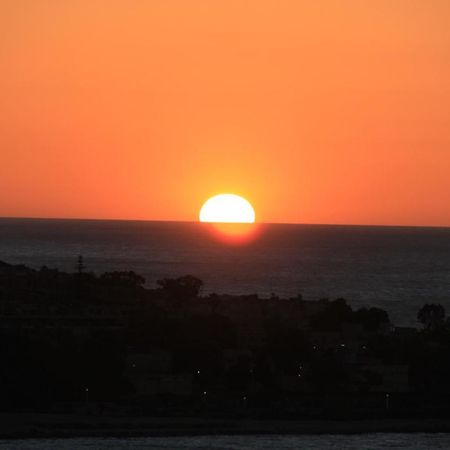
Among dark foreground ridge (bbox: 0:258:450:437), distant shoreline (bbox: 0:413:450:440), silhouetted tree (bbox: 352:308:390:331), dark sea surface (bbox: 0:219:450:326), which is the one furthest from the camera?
dark sea surface (bbox: 0:219:450:326)

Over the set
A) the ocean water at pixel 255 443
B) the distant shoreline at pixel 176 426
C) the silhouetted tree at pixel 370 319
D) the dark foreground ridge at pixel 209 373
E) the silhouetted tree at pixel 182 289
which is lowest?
the ocean water at pixel 255 443

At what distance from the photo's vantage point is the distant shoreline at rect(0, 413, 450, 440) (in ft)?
110

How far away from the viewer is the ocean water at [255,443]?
32.3 metres

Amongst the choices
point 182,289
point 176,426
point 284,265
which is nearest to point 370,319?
Result: point 182,289

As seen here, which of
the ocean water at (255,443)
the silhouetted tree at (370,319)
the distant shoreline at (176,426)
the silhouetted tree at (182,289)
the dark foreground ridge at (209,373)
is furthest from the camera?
the silhouetted tree at (182,289)

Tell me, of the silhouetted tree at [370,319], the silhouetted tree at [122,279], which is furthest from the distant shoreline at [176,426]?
the silhouetted tree at [122,279]

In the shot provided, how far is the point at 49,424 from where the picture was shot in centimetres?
3428

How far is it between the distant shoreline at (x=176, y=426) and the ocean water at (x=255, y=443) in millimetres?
390

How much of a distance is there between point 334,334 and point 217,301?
9404 mm

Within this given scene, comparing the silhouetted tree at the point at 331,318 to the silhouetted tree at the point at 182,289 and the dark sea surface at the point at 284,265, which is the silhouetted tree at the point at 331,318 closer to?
the silhouetted tree at the point at 182,289

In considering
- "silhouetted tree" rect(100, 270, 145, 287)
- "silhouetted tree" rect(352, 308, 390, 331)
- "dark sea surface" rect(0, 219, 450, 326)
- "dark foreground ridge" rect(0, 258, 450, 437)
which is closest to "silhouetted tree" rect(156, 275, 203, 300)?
"silhouetted tree" rect(100, 270, 145, 287)

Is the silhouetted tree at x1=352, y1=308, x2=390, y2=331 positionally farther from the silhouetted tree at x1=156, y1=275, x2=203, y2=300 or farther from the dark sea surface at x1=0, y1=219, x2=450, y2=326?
the dark sea surface at x1=0, y1=219, x2=450, y2=326

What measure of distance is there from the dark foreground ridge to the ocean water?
684mm

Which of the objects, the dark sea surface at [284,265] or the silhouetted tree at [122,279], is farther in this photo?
the dark sea surface at [284,265]
